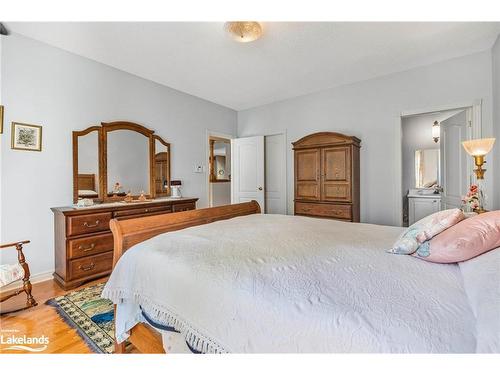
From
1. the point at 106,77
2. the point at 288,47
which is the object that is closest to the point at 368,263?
the point at 288,47

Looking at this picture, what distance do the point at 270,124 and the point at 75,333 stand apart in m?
4.08

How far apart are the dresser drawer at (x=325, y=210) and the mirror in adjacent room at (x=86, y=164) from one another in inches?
111

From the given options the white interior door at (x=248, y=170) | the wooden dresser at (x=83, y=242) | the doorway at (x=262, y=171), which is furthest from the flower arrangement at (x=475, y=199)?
the wooden dresser at (x=83, y=242)

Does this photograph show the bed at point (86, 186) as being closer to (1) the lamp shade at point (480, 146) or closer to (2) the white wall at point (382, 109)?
(2) the white wall at point (382, 109)

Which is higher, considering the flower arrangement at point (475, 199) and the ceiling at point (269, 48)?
the ceiling at point (269, 48)

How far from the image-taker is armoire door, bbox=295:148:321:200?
3.59 meters

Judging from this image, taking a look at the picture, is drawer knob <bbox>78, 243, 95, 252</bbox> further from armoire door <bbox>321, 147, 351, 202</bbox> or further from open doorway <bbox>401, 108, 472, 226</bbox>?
open doorway <bbox>401, 108, 472, 226</bbox>

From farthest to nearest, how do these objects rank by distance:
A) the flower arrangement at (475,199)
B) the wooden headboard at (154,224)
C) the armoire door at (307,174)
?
the armoire door at (307,174)
the flower arrangement at (475,199)
the wooden headboard at (154,224)

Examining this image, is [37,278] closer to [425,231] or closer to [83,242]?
[83,242]

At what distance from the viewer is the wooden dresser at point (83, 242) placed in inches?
97.1

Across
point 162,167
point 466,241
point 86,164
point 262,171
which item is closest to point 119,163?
point 86,164

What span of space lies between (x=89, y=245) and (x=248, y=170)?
116 inches

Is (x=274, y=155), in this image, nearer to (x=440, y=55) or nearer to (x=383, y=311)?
(x=440, y=55)

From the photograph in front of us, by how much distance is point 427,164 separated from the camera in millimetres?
4707
